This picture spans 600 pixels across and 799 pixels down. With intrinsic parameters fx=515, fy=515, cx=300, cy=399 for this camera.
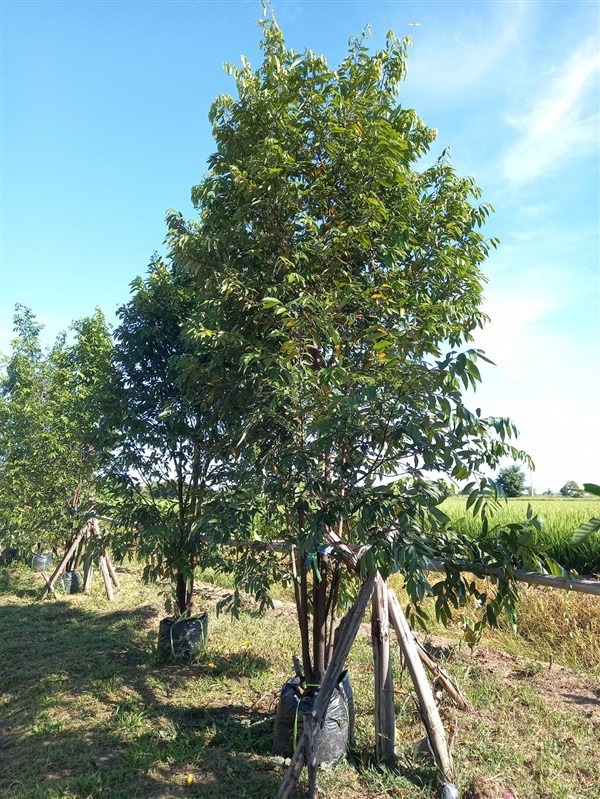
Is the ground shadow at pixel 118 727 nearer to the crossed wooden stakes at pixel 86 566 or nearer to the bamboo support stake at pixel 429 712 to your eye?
the bamboo support stake at pixel 429 712

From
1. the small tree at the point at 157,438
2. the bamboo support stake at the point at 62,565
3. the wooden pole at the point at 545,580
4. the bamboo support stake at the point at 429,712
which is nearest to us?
the wooden pole at the point at 545,580

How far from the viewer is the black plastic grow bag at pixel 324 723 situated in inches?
132

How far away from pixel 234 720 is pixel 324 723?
119 cm

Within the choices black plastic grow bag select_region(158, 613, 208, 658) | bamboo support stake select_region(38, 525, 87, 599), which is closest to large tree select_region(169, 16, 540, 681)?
black plastic grow bag select_region(158, 613, 208, 658)

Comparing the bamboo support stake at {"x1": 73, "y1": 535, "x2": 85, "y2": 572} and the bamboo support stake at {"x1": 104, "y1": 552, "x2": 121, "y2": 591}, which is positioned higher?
the bamboo support stake at {"x1": 73, "y1": 535, "x2": 85, "y2": 572}

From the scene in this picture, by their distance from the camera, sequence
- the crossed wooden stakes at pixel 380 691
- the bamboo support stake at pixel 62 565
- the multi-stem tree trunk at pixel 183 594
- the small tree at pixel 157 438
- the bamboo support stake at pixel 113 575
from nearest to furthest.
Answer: the crossed wooden stakes at pixel 380 691 → the small tree at pixel 157 438 → the multi-stem tree trunk at pixel 183 594 → the bamboo support stake at pixel 62 565 → the bamboo support stake at pixel 113 575

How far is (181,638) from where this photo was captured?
562 cm

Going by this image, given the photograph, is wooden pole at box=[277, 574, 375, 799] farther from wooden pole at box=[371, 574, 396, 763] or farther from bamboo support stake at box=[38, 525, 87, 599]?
bamboo support stake at box=[38, 525, 87, 599]

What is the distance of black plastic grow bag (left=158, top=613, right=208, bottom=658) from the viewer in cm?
561

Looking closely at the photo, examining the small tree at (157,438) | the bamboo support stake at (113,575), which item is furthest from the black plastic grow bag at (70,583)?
the small tree at (157,438)

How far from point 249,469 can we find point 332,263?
5.46 feet

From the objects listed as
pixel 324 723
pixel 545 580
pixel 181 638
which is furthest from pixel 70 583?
pixel 545 580

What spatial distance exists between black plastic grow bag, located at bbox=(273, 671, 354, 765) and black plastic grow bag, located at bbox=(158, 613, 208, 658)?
2.27 m

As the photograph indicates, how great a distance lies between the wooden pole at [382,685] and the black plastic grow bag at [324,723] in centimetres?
23
